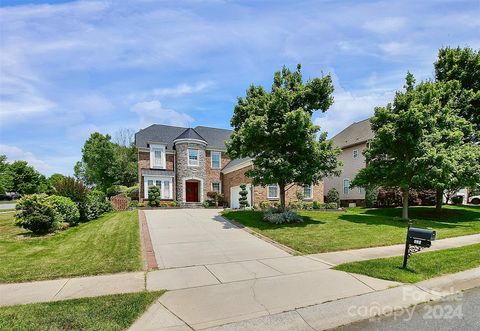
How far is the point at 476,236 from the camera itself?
1207cm

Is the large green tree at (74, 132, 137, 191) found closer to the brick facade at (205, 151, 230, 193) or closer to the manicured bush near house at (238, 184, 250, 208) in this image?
the brick facade at (205, 151, 230, 193)

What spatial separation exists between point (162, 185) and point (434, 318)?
25.3 metres

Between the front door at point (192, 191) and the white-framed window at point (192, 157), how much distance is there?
2.15m

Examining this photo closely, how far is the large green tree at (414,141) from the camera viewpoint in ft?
48.3

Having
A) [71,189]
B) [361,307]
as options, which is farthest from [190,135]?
[361,307]

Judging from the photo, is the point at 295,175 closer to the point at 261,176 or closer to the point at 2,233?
the point at 261,176

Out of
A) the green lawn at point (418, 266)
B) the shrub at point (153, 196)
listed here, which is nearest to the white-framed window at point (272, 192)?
the shrub at point (153, 196)

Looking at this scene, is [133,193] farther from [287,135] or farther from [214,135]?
[287,135]

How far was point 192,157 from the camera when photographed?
28422mm

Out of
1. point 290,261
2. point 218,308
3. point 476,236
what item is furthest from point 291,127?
point 218,308

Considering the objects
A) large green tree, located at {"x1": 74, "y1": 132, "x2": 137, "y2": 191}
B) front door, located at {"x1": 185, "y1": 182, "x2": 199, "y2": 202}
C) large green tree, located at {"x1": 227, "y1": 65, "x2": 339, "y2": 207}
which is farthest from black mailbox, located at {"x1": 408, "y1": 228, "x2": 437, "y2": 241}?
large green tree, located at {"x1": 74, "y1": 132, "x2": 137, "y2": 191}

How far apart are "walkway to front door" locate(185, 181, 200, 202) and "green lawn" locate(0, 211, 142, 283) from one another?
1551 cm

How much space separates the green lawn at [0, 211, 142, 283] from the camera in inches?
280

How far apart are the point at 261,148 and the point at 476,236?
32.9ft
